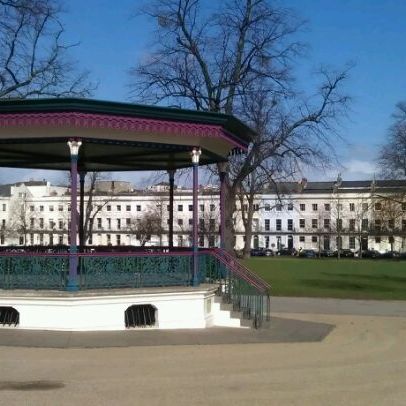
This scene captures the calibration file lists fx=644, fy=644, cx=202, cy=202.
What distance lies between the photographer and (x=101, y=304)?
1328 centimetres

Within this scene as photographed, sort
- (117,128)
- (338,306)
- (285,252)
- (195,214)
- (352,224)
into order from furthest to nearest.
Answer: (285,252) → (352,224) → (338,306) → (195,214) → (117,128)

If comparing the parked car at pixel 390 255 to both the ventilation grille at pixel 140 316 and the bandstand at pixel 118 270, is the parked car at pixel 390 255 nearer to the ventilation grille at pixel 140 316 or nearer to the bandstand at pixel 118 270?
the bandstand at pixel 118 270

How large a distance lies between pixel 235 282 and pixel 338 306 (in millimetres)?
8173

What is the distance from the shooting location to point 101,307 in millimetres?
13305

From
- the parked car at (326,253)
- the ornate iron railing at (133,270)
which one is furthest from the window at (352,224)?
the ornate iron railing at (133,270)

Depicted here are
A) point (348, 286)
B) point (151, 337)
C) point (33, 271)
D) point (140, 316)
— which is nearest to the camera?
point (151, 337)

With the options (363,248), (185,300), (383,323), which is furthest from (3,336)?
(363,248)

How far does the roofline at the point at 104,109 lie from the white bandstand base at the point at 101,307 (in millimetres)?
3717

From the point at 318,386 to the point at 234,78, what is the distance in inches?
1090

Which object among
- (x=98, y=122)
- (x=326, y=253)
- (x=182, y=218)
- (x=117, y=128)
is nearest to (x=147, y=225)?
(x=182, y=218)

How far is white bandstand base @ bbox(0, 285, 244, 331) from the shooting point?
12984 mm

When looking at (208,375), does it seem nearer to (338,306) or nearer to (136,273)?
(136,273)

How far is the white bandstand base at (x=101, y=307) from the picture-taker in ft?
42.6

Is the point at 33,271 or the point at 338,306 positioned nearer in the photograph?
the point at 33,271
